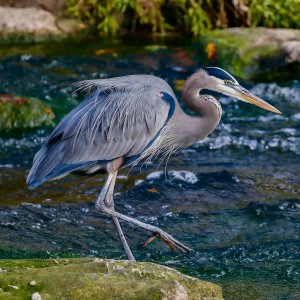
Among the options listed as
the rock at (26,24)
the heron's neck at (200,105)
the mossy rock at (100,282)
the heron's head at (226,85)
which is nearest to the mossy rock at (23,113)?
the heron's neck at (200,105)

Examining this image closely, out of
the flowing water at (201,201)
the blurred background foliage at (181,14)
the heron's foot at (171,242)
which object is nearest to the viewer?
the heron's foot at (171,242)

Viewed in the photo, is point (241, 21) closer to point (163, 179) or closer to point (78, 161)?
point (163, 179)

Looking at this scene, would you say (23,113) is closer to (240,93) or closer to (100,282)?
(240,93)

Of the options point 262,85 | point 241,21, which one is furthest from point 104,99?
point 241,21

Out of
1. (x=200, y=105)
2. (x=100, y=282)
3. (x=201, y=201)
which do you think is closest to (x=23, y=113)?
(x=201, y=201)

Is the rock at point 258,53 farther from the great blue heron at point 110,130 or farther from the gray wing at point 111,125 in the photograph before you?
the gray wing at point 111,125

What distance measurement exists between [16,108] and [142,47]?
3.27 meters

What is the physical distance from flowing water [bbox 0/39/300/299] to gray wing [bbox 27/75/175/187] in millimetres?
560

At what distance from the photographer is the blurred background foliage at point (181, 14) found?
36.6ft

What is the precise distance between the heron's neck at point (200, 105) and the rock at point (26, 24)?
603cm

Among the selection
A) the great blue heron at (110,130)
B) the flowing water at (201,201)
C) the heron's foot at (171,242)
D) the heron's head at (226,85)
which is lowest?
the flowing water at (201,201)

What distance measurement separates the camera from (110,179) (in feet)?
17.9

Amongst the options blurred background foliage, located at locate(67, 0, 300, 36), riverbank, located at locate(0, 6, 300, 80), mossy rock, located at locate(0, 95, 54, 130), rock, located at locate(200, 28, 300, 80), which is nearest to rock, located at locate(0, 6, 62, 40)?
riverbank, located at locate(0, 6, 300, 80)

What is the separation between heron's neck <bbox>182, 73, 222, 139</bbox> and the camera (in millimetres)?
5629
